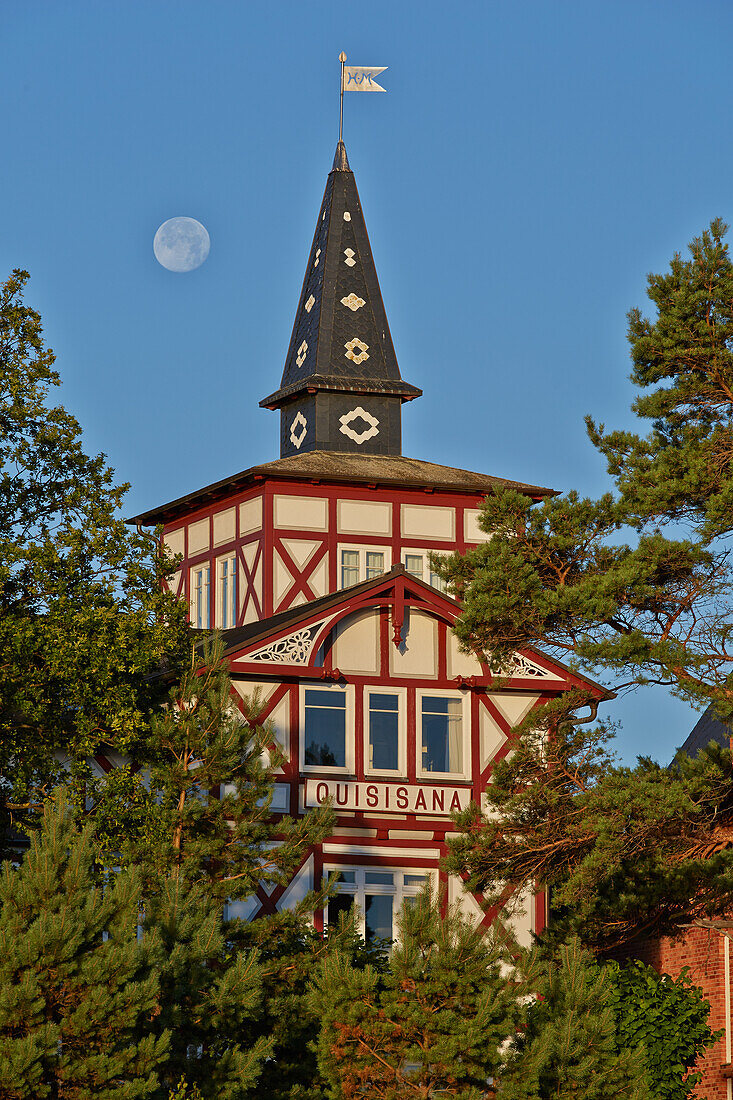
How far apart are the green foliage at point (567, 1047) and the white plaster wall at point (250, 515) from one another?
18.3 metres

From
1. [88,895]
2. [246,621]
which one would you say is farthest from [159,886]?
[246,621]

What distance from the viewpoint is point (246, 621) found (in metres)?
39.6

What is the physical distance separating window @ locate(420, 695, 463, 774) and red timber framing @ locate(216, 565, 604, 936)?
11cm

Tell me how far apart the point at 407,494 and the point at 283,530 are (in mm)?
2812

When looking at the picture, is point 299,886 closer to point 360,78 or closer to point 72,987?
point 72,987

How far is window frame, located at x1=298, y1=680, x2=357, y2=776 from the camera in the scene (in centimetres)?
3238

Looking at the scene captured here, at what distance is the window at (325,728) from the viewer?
32562 millimetres

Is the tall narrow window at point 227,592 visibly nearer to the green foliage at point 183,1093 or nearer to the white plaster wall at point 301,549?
the white plaster wall at point 301,549

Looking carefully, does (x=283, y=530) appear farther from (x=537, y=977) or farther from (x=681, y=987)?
(x=537, y=977)

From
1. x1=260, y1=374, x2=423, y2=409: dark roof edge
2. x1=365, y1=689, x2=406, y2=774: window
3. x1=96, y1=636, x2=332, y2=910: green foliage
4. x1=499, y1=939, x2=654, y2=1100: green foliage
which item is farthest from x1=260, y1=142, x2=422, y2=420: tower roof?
x1=499, y1=939, x2=654, y2=1100: green foliage

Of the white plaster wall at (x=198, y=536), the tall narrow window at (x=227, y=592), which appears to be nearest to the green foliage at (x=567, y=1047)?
the tall narrow window at (x=227, y=592)

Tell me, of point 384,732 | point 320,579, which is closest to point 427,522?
point 320,579

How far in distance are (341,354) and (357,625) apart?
12175 mm

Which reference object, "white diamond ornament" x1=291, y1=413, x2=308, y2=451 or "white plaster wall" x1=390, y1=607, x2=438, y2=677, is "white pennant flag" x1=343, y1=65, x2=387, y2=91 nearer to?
"white diamond ornament" x1=291, y1=413, x2=308, y2=451
